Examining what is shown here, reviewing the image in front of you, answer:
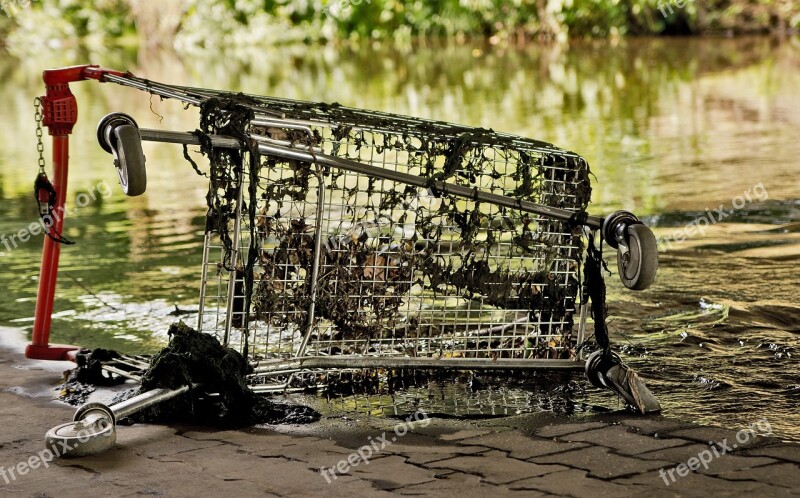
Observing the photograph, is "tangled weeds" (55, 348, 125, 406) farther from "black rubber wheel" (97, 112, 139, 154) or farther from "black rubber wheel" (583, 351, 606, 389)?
"black rubber wheel" (583, 351, 606, 389)

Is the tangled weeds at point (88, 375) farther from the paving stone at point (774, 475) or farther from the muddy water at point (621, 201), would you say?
the paving stone at point (774, 475)

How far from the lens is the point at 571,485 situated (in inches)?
154

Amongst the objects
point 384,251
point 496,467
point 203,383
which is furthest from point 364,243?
point 496,467

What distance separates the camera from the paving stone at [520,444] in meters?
4.29

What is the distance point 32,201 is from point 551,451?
7479 mm

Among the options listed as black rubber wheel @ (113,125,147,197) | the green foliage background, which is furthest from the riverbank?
the green foliage background

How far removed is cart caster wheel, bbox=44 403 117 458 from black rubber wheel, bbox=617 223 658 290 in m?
2.19

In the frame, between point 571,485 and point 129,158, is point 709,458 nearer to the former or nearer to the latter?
point 571,485

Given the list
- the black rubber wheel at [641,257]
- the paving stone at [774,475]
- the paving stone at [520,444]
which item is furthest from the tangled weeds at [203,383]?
the paving stone at [774,475]

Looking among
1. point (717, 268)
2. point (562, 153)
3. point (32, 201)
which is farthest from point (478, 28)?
point (562, 153)

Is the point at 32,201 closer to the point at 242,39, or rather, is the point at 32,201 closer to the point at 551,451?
the point at 551,451

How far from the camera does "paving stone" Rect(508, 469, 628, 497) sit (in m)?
3.84

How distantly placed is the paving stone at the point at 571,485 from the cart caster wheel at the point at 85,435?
1.54 metres

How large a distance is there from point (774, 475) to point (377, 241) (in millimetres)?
1906
